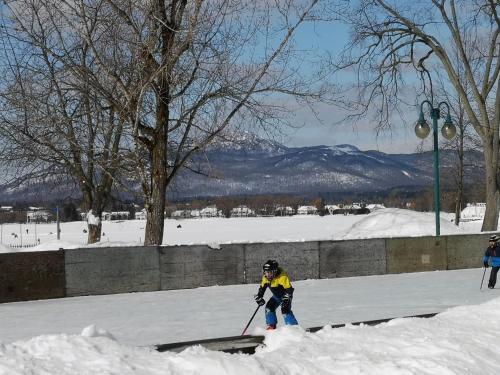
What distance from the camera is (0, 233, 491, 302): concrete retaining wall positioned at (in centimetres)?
1492

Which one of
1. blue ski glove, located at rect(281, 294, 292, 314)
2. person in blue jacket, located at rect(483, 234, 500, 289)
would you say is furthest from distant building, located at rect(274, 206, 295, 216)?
blue ski glove, located at rect(281, 294, 292, 314)

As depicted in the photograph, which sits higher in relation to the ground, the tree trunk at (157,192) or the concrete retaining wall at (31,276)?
the tree trunk at (157,192)

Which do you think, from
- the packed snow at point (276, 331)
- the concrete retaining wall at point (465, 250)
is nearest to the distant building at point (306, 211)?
the concrete retaining wall at point (465, 250)

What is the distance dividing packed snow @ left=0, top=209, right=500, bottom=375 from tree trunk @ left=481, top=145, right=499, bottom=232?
9065 millimetres

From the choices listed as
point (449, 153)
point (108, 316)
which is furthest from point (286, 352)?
point (449, 153)

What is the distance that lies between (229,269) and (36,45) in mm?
7338

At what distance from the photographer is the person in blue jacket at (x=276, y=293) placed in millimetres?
9797

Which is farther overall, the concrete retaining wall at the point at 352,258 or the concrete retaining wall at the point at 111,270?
the concrete retaining wall at the point at 352,258

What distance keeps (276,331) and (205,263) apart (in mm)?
9555

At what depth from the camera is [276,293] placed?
9.96m

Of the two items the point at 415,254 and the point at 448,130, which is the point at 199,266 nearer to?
the point at 415,254

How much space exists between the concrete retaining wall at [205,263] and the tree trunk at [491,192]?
6.03 meters

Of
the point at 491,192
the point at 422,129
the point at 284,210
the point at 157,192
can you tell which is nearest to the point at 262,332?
the point at 157,192

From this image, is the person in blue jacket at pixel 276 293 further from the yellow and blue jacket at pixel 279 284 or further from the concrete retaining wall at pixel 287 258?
the concrete retaining wall at pixel 287 258
